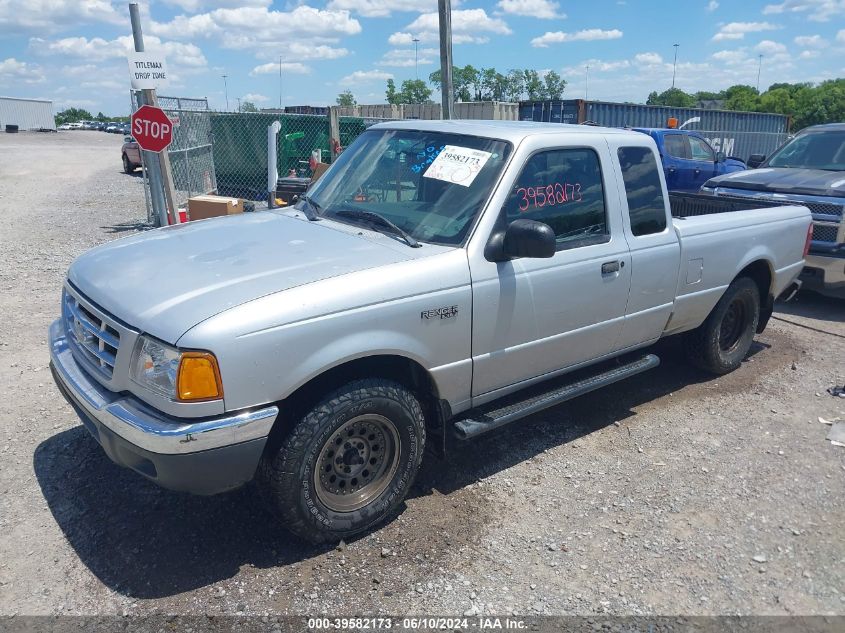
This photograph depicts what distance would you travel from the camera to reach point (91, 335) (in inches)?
126

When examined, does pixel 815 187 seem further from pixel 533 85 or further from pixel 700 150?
pixel 533 85

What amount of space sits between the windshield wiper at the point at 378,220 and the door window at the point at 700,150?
42.8ft

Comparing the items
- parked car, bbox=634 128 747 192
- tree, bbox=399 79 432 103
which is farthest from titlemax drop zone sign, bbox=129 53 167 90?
tree, bbox=399 79 432 103

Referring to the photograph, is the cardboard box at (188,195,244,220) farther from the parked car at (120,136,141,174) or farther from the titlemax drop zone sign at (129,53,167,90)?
the parked car at (120,136,141,174)

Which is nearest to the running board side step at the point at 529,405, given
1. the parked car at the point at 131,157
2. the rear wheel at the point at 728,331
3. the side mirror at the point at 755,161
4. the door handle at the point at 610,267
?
the door handle at the point at 610,267

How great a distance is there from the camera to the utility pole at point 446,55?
29.1 ft

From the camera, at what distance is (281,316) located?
280 cm

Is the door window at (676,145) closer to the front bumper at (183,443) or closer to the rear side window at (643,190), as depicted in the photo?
the rear side window at (643,190)

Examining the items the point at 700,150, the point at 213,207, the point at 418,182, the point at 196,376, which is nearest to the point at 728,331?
the point at 418,182

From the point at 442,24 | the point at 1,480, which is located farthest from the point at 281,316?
the point at 442,24

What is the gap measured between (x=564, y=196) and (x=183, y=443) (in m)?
2.56

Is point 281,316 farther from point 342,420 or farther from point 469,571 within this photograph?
point 469,571

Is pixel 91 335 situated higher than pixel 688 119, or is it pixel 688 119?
pixel 688 119

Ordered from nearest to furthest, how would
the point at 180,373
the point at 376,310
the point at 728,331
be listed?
the point at 180,373 < the point at 376,310 < the point at 728,331
